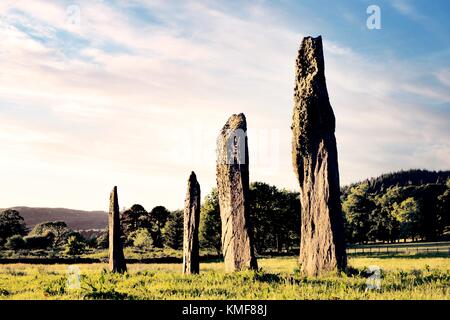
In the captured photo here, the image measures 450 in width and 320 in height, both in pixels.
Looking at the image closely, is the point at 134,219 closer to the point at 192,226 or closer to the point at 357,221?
the point at 357,221

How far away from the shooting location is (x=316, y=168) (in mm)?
17250

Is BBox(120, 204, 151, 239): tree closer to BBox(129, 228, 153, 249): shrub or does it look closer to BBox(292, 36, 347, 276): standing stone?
BBox(129, 228, 153, 249): shrub

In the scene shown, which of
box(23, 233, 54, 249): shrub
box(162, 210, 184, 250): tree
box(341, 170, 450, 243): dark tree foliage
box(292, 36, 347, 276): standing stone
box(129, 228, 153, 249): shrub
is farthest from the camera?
box(341, 170, 450, 243): dark tree foliage

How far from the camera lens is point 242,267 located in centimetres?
1783

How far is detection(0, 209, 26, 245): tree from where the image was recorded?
68.6 m

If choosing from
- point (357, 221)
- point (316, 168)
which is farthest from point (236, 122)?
point (357, 221)

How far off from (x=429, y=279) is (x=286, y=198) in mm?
45859

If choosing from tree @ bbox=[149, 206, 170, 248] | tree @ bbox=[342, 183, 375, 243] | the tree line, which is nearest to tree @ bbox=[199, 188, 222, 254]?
the tree line

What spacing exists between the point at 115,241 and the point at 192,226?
12.2ft

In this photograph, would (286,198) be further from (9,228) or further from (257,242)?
(9,228)

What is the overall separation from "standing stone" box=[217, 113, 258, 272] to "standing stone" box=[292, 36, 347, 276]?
6.75ft

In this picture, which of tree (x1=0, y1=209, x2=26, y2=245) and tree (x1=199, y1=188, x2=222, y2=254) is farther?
tree (x1=0, y1=209, x2=26, y2=245)

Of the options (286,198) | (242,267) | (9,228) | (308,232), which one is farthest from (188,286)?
(9,228)

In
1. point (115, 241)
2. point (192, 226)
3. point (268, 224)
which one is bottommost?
point (268, 224)
